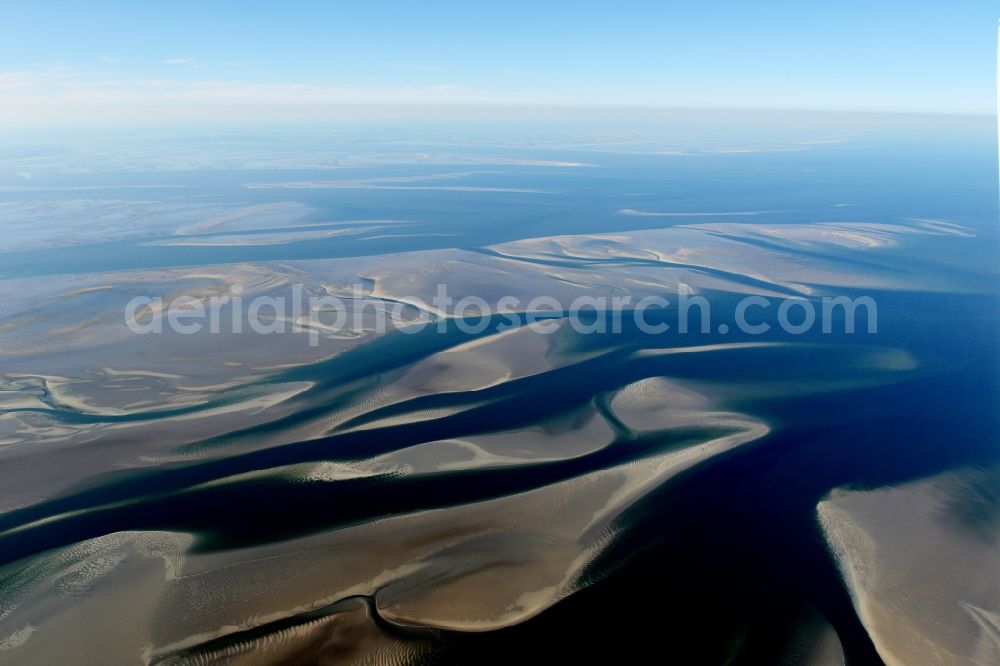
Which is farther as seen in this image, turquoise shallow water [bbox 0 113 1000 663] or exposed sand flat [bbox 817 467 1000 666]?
turquoise shallow water [bbox 0 113 1000 663]

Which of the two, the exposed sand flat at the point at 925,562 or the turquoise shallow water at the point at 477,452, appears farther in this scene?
the turquoise shallow water at the point at 477,452

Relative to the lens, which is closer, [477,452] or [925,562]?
[925,562]

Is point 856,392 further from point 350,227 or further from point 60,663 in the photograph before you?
point 350,227

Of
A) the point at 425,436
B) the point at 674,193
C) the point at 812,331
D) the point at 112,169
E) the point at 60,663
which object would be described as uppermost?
the point at 112,169

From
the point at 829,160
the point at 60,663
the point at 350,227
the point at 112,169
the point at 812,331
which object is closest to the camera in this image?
the point at 60,663

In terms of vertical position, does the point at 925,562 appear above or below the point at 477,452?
below

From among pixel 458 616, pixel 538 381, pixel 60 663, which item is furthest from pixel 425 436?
pixel 60 663

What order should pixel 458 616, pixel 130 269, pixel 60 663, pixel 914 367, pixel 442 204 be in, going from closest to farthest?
pixel 60 663
pixel 458 616
pixel 914 367
pixel 130 269
pixel 442 204

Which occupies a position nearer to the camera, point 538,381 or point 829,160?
point 538,381
